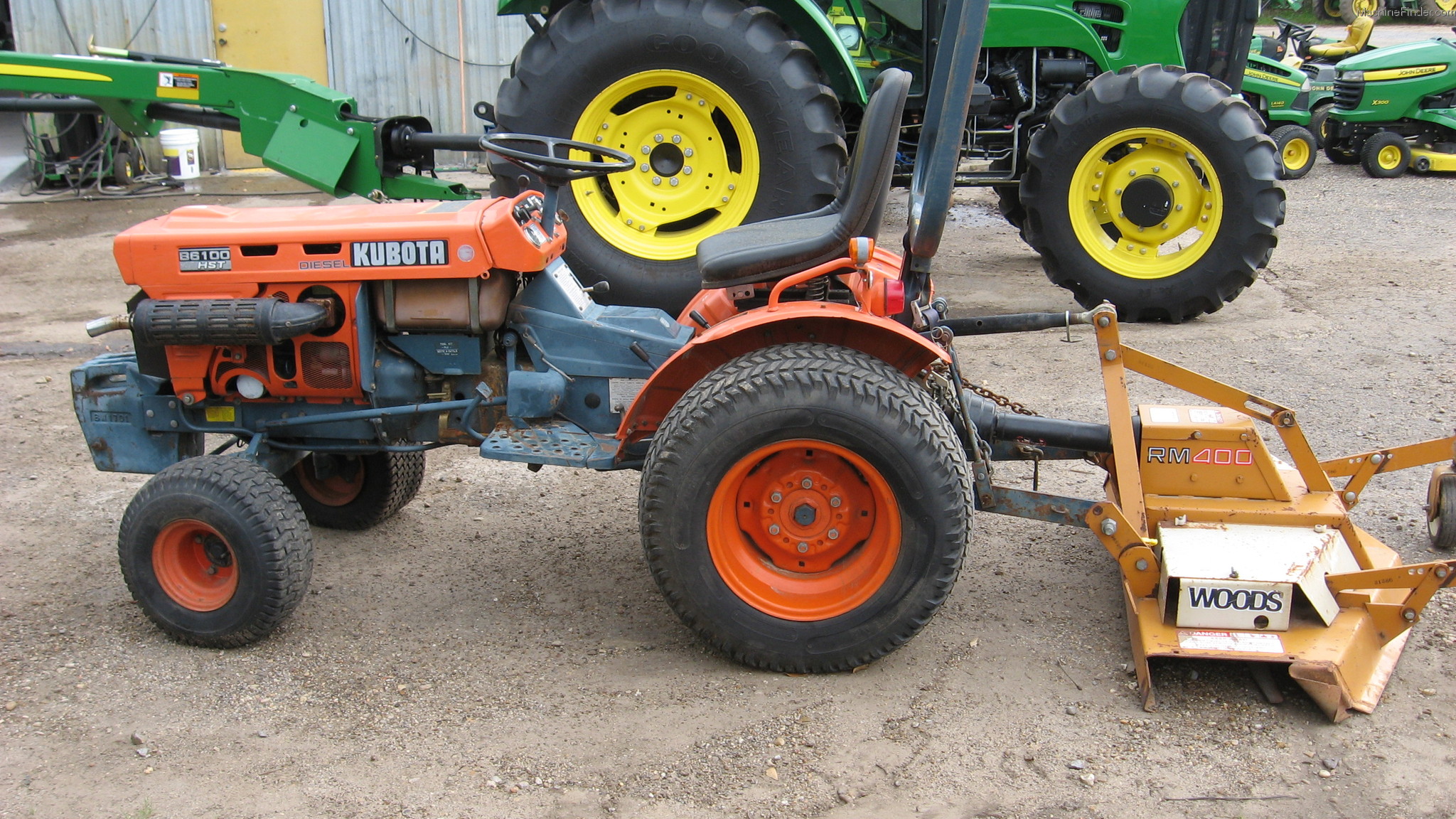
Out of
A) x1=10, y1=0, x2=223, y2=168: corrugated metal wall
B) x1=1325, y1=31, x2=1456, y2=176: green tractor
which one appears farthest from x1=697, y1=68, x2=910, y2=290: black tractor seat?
x1=1325, y1=31, x2=1456, y2=176: green tractor

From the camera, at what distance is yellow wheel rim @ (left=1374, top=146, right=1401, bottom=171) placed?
1059 cm

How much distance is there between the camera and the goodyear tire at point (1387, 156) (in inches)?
416

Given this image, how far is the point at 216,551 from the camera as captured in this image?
3.35 m

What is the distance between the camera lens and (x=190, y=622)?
3295 millimetres

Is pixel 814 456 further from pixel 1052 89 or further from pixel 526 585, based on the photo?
pixel 1052 89

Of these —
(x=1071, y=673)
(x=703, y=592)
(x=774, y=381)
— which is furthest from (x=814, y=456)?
(x=1071, y=673)

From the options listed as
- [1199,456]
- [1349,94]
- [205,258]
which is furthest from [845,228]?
[1349,94]

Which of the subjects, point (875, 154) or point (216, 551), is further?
point (216, 551)

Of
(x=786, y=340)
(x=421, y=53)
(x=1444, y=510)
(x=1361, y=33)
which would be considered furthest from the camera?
(x=1361, y=33)

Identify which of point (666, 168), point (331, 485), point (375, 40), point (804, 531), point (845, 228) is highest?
point (375, 40)

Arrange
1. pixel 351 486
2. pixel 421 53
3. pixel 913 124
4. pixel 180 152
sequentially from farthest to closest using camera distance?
pixel 421 53 → pixel 180 152 → pixel 913 124 → pixel 351 486

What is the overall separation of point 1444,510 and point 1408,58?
8.75 metres

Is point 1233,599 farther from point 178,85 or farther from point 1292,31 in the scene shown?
point 1292,31

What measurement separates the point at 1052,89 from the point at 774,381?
4795 mm
